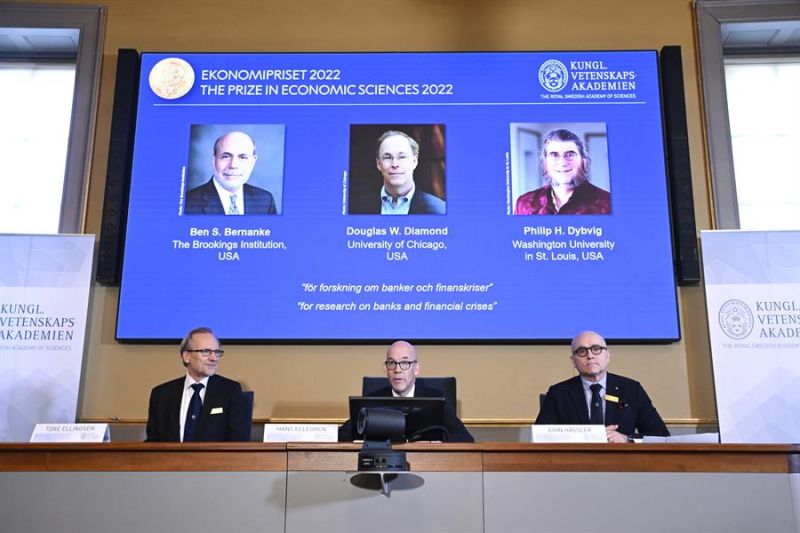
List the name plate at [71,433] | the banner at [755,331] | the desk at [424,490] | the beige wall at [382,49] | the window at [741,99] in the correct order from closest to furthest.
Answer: the desk at [424,490]
the name plate at [71,433]
the banner at [755,331]
the beige wall at [382,49]
the window at [741,99]

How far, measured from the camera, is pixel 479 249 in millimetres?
4953

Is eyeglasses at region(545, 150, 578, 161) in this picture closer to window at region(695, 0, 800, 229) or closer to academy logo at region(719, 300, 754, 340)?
window at region(695, 0, 800, 229)

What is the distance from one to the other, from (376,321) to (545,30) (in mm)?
2206

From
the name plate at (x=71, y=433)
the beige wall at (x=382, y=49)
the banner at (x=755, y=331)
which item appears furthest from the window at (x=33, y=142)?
the banner at (x=755, y=331)

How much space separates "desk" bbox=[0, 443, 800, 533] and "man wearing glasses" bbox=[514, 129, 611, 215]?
7.81 ft

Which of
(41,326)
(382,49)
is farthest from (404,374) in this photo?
(382,49)

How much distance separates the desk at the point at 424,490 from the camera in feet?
9.01

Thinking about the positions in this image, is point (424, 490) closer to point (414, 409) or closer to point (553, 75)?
point (414, 409)

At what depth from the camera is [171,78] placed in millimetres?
5262

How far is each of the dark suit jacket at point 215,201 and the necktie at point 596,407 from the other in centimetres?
215

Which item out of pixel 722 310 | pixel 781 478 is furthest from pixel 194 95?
pixel 781 478

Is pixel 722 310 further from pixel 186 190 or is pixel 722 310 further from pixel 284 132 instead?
pixel 186 190

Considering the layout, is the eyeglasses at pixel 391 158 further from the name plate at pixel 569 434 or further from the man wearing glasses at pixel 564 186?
the name plate at pixel 569 434

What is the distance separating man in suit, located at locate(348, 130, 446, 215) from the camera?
16.5 ft
